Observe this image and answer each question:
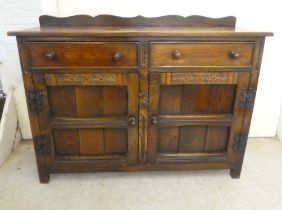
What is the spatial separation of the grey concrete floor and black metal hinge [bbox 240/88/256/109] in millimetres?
492

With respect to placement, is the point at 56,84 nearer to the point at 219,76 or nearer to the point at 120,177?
the point at 120,177

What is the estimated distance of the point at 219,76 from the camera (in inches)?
47.5

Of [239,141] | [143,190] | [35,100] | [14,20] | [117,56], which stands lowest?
[143,190]

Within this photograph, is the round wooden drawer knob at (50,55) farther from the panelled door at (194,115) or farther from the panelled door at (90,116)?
the panelled door at (194,115)

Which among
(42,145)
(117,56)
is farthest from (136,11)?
(42,145)

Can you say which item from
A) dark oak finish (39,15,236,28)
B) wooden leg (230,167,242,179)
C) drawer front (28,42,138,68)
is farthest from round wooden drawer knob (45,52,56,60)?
wooden leg (230,167,242,179)

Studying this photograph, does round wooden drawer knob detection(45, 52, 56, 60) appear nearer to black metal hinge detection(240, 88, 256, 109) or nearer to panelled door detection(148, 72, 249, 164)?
panelled door detection(148, 72, 249, 164)

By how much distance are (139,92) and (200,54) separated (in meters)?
0.35

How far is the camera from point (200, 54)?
3.80 ft

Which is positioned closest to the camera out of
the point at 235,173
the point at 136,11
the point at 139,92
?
the point at 139,92

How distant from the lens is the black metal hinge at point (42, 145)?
129cm

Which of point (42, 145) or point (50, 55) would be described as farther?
point (42, 145)

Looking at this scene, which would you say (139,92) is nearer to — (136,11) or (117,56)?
(117,56)

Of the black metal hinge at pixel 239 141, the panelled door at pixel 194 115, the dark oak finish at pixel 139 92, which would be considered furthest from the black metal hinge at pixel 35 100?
the black metal hinge at pixel 239 141
